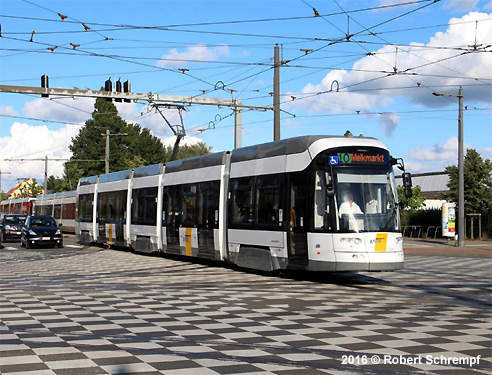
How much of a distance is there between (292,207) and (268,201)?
4.36ft

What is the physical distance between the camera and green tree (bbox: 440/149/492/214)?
43188 millimetres

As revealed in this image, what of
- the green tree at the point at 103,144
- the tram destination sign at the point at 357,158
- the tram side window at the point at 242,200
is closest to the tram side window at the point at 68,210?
the tram side window at the point at 242,200

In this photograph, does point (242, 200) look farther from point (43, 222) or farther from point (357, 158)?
point (43, 222)

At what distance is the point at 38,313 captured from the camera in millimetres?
11969

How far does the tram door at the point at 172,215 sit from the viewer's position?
2484 cm

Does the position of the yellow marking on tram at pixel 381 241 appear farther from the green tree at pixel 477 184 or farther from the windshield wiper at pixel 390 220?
the green tree at pixel 477 184

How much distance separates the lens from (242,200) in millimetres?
20094

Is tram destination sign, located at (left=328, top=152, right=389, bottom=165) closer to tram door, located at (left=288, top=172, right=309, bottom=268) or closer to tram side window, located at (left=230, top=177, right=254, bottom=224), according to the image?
tram door, located at (left=288, top=172, right=309, bottom=268)

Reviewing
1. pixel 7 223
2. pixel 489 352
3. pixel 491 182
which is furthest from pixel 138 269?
pixel 491 182

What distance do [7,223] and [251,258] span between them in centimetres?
2943

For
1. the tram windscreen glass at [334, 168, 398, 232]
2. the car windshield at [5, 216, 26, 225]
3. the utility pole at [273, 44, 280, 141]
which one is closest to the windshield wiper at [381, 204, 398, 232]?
the tram windscreen glass at [334, 168, 398, 232]

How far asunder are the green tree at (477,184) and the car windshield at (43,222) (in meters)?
24.4

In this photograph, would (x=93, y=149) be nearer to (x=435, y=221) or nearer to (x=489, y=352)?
(x=435, y=221)

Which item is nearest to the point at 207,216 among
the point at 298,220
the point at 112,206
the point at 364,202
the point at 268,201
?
the point at 268,201
